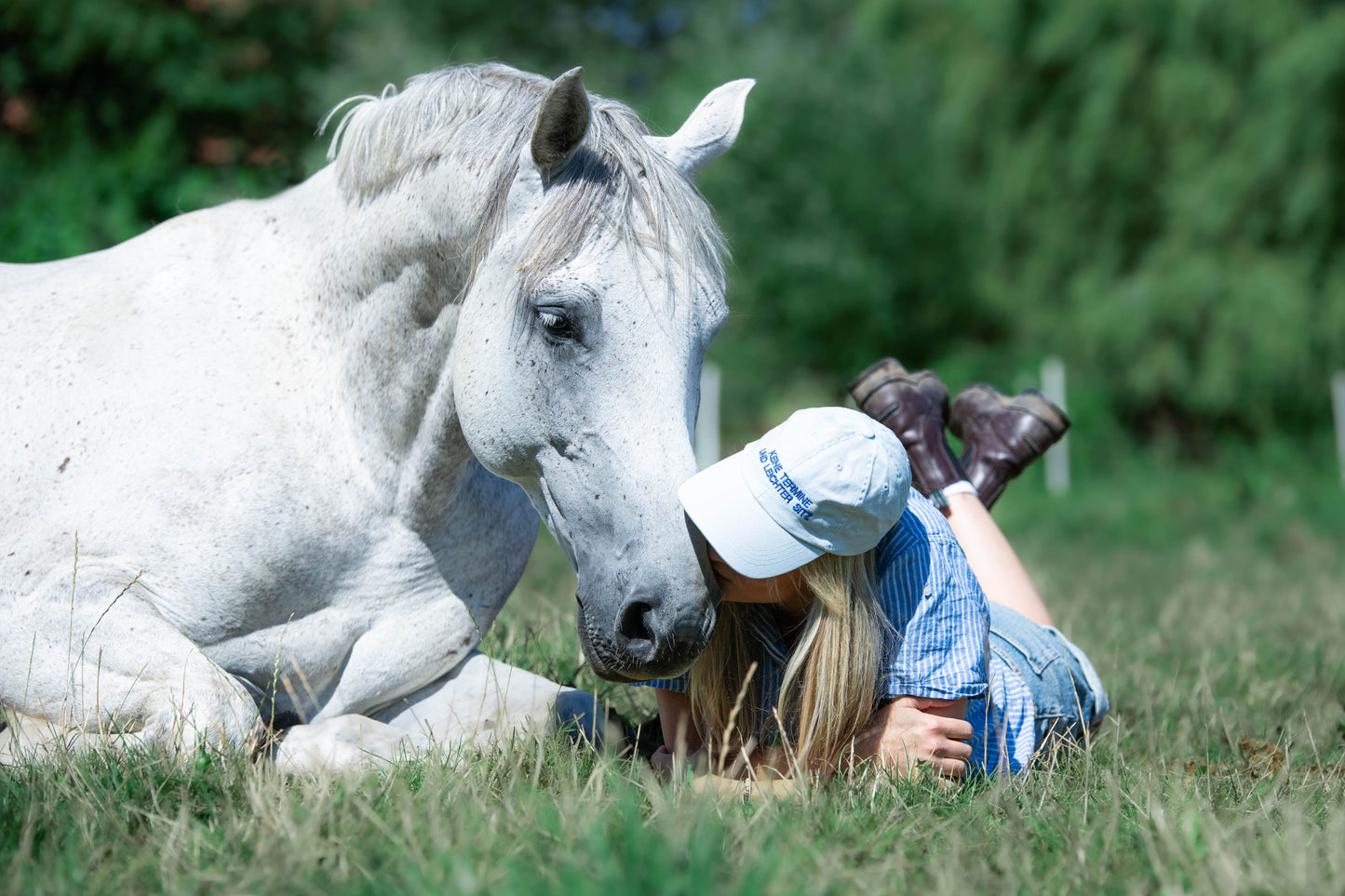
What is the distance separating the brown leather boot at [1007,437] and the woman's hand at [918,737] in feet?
4.15

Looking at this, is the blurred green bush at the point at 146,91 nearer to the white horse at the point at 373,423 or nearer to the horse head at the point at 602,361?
the white horse at the point at 373,423

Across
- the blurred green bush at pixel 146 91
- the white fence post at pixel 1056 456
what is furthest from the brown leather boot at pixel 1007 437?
the white fence post at pixel 1056 456

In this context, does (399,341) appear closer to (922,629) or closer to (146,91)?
(922,629)

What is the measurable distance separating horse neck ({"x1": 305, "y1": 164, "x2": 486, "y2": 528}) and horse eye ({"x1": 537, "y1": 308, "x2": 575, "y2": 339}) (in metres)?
0.31

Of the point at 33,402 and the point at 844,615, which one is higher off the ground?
the point at 33,402

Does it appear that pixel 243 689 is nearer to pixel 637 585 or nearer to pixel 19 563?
pixel 19 563

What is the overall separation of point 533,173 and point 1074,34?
41.6 feet

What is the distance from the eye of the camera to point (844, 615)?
77.3 inches

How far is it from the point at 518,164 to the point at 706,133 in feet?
1.61

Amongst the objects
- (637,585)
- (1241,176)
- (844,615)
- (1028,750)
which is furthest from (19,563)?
(1241,176)

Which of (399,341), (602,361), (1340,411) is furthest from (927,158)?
(602,361)

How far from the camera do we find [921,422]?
311 cm

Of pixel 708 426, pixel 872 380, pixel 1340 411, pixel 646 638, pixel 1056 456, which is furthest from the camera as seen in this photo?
pixel 708 426

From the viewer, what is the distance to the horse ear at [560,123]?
1.90m
